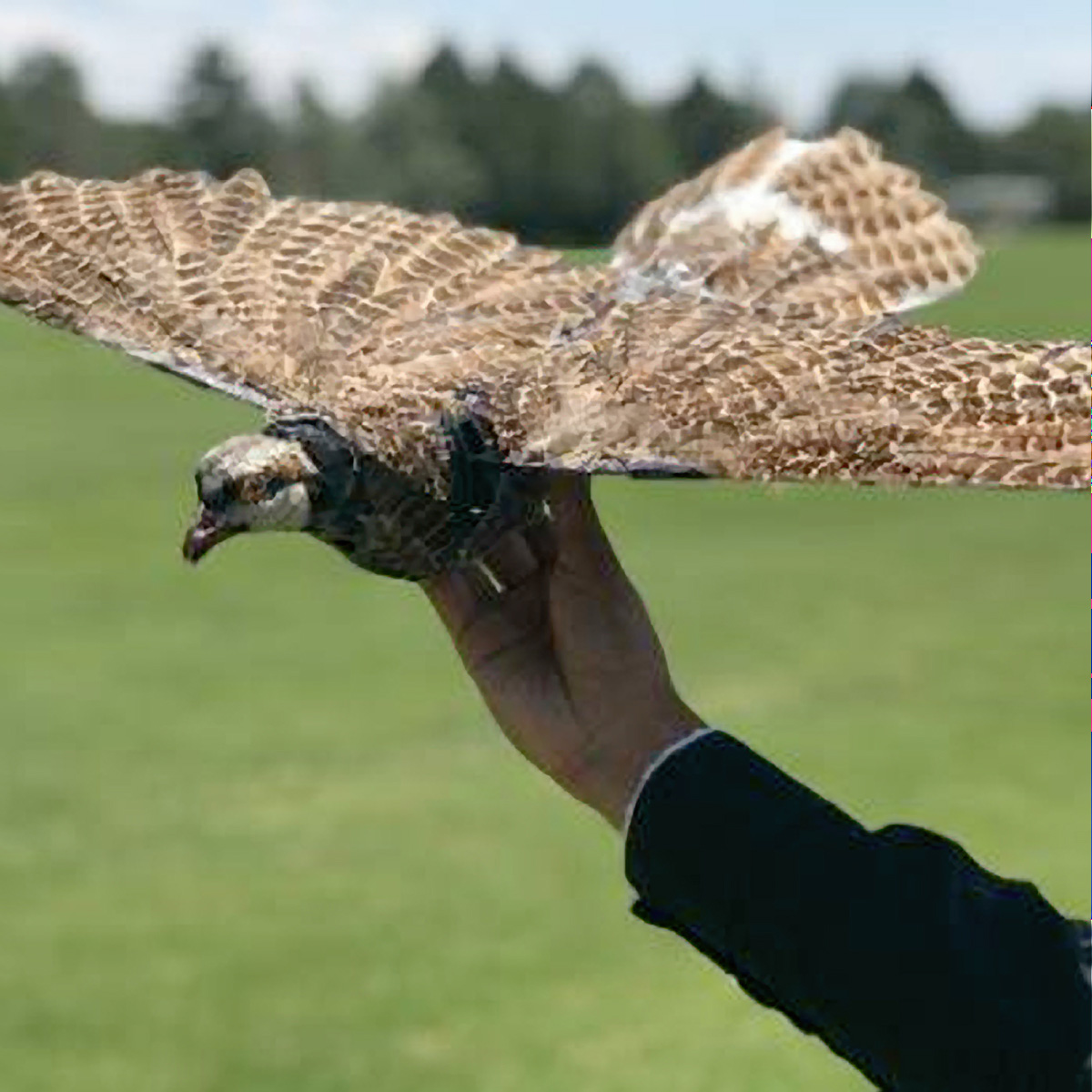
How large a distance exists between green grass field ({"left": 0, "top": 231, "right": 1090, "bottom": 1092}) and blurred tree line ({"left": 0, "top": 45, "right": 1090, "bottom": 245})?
62.8 feet

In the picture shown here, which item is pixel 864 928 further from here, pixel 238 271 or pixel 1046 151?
pixel 1046 151

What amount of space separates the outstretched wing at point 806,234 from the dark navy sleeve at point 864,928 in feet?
4.78

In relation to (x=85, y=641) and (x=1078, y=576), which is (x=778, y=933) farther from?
(x=1078, y=576)

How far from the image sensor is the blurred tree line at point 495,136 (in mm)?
40469

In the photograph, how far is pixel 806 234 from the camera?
14.0ft

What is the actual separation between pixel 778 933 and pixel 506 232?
184 cm

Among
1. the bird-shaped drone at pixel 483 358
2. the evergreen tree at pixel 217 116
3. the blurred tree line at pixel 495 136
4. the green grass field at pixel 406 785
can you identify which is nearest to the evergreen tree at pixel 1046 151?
the blurred tree line at pixel 495 136

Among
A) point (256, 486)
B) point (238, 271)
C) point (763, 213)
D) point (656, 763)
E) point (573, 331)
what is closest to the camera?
point (656, 763)

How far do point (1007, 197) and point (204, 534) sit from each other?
6752 centimetres

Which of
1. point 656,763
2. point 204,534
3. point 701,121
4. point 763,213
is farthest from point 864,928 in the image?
point 701,121

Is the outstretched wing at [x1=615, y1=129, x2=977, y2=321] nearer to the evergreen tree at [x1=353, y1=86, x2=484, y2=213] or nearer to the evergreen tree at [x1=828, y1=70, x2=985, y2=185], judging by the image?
the evergreen tree at [x1=353, y1=86, x2=484, y2=213]

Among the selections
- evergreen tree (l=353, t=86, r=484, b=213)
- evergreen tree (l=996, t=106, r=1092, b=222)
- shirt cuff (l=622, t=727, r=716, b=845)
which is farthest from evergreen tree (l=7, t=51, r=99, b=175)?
shirt cuff (l=622, t=727, r=716, b=845)

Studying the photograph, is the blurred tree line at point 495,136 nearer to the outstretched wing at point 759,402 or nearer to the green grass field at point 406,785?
the green grass field at point 406,785

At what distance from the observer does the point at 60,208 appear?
3.68 metres
